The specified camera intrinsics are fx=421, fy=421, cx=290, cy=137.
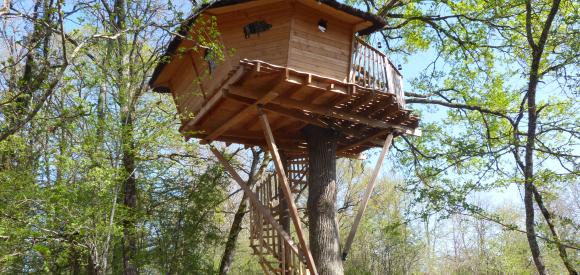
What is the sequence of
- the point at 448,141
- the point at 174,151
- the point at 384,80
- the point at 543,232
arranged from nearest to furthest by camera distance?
the point at 543,232 < the point at 384,80 < the point at 448,141 < the point at 174,151

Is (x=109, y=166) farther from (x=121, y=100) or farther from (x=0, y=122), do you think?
(x=0, y=122)

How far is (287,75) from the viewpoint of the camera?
624 centimetres

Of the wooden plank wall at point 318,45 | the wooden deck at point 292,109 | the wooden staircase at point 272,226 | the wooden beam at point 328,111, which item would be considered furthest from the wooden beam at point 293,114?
the wooden staircase at point 272,226

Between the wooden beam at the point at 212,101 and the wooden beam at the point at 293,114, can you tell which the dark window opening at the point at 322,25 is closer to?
the wooden beam at the point at 293,114

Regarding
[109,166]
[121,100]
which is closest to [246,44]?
[121,100]

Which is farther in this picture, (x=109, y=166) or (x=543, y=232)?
(x=543, y=232)

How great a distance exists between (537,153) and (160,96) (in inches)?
359

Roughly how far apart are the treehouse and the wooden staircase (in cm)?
5

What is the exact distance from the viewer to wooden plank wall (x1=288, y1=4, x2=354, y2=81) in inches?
260

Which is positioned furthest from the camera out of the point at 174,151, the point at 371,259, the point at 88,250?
the point at 371,259

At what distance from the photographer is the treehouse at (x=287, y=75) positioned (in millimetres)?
6523

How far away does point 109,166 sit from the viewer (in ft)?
21.4

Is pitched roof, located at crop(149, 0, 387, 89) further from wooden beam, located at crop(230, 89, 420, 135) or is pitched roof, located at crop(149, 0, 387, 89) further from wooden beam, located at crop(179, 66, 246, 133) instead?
wooden beam, located at crop(230, 89, 420, 135)

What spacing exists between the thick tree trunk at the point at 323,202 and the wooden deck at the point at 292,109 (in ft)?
1.26
